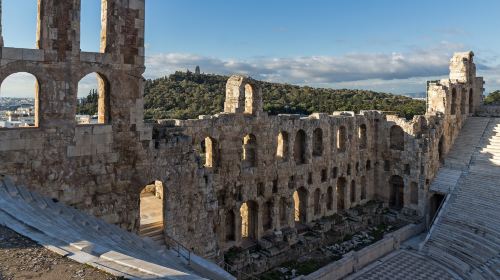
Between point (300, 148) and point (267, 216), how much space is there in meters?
4.39

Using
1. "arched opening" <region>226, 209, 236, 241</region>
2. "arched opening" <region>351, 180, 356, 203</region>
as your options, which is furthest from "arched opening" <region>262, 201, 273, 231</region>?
"arched opening" <region>351, 180, 356, 203</region>

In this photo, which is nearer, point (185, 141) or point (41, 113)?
point (41, 113)

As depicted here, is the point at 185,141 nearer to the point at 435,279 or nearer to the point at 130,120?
the point at 130,120

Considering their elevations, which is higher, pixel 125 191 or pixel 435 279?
pixel 125 191

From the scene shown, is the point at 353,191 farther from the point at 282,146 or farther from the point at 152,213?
the point at 152,213

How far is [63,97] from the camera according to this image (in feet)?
34.7

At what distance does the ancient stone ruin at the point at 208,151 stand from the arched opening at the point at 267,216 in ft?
0.23

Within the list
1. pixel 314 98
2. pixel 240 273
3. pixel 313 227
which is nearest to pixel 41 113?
pixel 240 273

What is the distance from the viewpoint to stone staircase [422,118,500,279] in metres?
19.8

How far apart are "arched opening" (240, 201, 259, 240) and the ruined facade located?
2.0 inches

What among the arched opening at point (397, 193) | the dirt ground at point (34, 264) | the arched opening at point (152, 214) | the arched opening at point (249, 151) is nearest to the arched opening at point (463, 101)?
the arched opening at point (397, 193)

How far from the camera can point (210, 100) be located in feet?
160

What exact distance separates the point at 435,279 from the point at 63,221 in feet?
52.6

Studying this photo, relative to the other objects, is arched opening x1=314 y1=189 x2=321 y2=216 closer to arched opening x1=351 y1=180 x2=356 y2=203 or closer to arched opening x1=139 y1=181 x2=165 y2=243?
arched opening x1=351 y1=180 x2=356 y2=203
